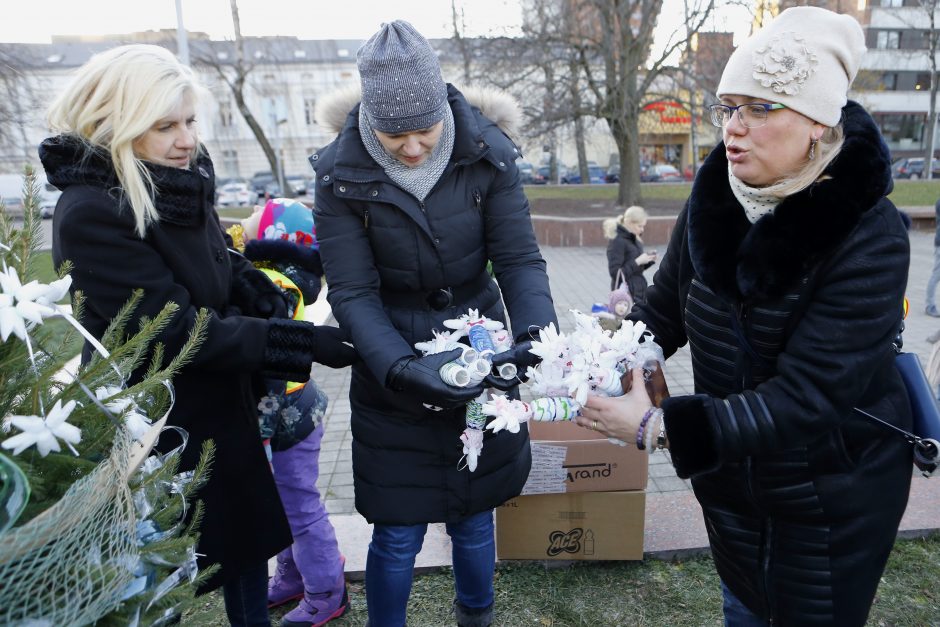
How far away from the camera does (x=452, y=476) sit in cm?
226

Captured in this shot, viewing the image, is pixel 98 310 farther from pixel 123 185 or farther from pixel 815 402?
pixel 815 402

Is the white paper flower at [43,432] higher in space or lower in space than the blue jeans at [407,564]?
higher

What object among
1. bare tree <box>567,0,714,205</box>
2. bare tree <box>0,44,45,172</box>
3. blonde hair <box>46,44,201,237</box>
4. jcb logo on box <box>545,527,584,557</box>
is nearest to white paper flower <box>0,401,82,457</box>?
blonde hair <box>46,44,201,237</box>

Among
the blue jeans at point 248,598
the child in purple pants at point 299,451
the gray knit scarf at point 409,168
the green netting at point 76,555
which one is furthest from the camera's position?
the child in purple pants at point 299,451

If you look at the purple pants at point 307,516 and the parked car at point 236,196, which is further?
the parked car at point 236,196

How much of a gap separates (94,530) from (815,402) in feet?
4.64

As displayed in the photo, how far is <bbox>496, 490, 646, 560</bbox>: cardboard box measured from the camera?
291 cm

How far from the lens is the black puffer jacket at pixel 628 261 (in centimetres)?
661

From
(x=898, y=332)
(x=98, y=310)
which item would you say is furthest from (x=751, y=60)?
(x=98, y=310)

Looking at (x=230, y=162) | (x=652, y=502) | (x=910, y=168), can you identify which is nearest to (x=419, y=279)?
(x=652, y=502)

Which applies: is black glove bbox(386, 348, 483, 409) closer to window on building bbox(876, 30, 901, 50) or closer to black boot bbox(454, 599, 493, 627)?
black boot bbox(454, 599, 493, 627)

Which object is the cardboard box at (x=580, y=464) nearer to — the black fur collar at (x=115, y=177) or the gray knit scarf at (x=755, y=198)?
the gray knit scarf at (x=755, y=198)

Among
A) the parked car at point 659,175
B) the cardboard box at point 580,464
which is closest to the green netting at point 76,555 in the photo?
the cardboard box at point 580,464

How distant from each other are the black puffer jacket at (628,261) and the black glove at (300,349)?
4731mm
